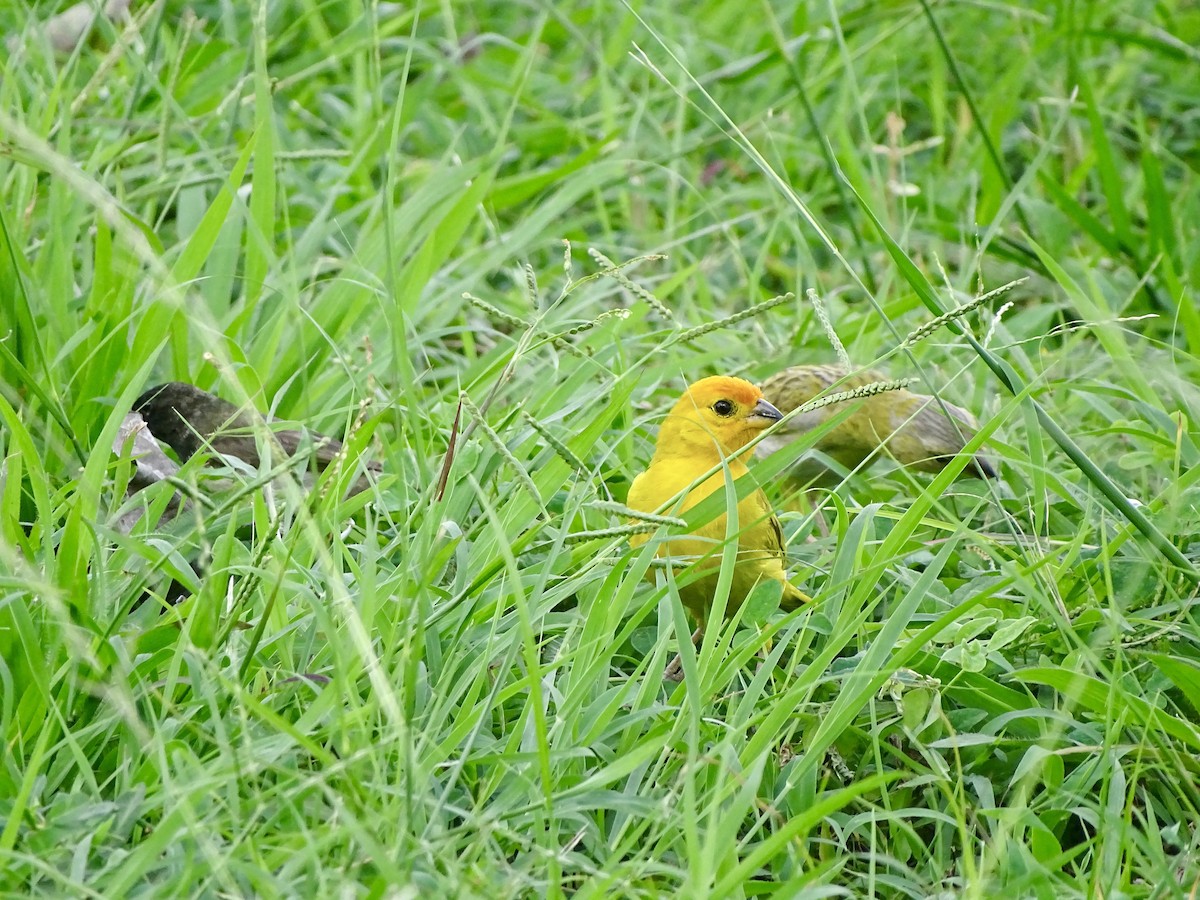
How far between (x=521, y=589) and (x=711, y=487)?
2.79 feet

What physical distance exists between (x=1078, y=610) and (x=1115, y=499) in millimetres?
455

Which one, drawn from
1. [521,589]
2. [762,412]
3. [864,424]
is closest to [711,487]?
[762,412]

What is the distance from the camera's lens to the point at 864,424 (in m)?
3.84

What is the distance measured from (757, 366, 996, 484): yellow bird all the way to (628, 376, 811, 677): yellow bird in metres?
0.63

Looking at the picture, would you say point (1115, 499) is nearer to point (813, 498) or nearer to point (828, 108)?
point (813, 498)

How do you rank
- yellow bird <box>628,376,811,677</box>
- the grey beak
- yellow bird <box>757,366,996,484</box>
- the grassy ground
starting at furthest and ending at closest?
1. yellow bird <box>757,366,996,484</box>
2. the grey beak
3. yellow bird <box>628,376,811,677</box>
4. the grassy ground

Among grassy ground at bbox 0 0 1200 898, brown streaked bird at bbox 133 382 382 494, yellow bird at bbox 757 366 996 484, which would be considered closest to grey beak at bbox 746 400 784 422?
grassy ground at bbox 0 0 1200 898

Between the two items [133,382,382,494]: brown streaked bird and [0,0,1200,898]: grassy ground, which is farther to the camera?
[133,382,382,494]: brown streaked bird

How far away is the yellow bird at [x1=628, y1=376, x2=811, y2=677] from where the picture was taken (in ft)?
8.93

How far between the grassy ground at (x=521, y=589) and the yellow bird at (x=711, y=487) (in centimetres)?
10

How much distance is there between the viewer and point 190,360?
3359 millimetres

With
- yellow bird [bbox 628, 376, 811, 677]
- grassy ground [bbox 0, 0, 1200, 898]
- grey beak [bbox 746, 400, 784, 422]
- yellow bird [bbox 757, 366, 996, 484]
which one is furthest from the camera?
yellow bird [bbox 757, 366, 996, 484]

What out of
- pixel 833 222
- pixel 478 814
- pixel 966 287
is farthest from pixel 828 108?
pixel 478 814

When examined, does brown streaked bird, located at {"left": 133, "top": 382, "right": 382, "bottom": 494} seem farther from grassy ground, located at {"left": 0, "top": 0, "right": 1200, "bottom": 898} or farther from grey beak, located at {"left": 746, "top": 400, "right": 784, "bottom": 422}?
grey beak, located at {"left": 746, "top": 400, "right": 784, "bottom": 422}
